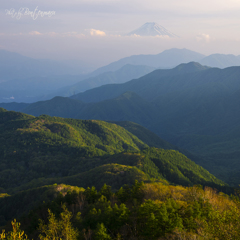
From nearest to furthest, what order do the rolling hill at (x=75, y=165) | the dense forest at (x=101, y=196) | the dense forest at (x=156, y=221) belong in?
the dense forest at (x=156, y=221) < the dense forest at (x=101, y=196) < the rolling hill at (x=75, y=165)

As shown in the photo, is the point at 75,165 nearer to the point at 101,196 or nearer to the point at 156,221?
the point at 101,196

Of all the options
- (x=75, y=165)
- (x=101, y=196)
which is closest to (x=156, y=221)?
(x=101, y=196)

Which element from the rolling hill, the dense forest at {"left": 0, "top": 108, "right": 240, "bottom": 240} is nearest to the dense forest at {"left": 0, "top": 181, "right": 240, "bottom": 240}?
the dense forest at {"left": 0, "top": 108, "right": 240, "bottom": 240}

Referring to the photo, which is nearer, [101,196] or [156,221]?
[156,221]

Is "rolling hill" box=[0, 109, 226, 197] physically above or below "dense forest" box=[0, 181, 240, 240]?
below

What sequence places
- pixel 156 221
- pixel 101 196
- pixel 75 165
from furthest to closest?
pixel 75 165 → pixel 101 196 → pixel 156 221

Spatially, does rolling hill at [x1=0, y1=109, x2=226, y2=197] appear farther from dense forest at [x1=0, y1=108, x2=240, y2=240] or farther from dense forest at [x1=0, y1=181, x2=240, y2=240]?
dense forest at [x1=0, y1=181, x2=240, y2=240]

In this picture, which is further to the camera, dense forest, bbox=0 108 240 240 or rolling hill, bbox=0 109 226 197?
rolling hill, bbox=0 109 226 197

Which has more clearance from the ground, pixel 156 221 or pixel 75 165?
pixel 156 221

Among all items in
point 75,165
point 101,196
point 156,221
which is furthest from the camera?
point 75,165

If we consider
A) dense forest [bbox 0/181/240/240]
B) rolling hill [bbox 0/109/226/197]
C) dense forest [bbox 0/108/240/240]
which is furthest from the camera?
rolling hill [bbox 0/109/226/197]

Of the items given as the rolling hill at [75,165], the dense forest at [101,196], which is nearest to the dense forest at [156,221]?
the dense forest at [101,196]

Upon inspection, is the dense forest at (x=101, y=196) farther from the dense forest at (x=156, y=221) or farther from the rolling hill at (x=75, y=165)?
→ the rolling hill at (x=75, y=165)

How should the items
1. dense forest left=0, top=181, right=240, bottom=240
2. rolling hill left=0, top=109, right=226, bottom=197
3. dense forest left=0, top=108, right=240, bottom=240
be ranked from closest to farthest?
dense forest left=0, top=181, right=240, bottom=240 < dense forest left=0, top=108, right=240, bottom=240 < rolling hill left=0, top=109, right=226, bottom=197
